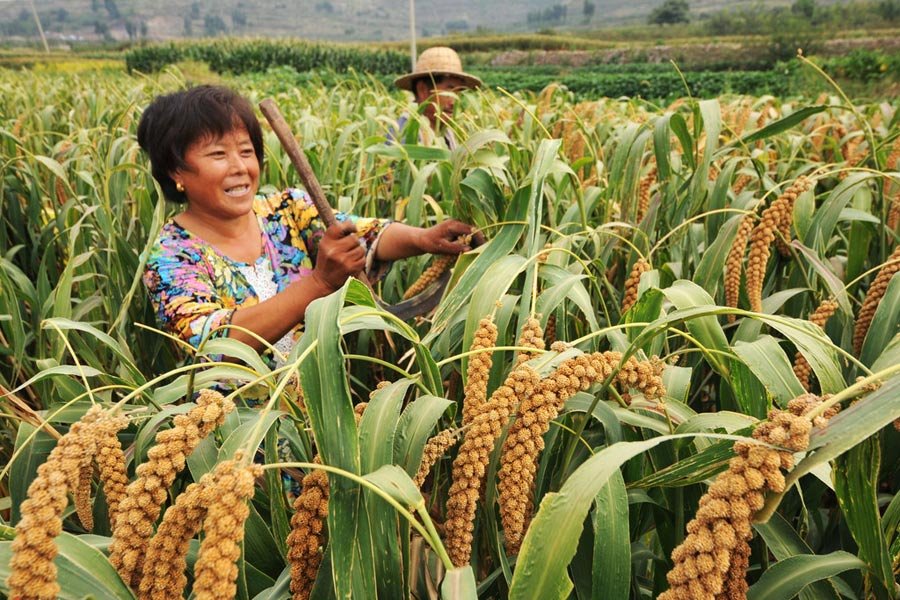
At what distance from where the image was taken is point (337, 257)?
1359 millimetres

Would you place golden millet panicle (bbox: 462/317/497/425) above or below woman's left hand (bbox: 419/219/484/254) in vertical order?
above

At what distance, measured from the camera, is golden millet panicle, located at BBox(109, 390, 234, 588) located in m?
0.50

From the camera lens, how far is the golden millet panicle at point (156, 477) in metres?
0.50

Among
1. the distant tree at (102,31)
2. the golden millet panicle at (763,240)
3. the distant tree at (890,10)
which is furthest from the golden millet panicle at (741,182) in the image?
the distant tree at (102,31)

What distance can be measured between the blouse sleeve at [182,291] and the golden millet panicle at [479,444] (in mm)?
856

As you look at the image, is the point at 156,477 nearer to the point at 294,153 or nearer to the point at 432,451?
the point at 432,451

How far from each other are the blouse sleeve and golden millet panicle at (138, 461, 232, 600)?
0.84 meters

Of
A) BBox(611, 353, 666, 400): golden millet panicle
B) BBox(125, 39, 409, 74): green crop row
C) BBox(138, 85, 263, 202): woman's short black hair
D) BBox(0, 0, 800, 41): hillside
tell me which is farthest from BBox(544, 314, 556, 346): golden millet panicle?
BBox(0, 0, 800, 41): hillside

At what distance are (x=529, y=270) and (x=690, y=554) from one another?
0.60 meters

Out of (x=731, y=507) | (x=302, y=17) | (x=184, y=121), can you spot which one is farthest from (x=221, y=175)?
(x=302, y=17)

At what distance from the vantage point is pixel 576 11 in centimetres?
11819

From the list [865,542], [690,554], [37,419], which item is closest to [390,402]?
[690,554]

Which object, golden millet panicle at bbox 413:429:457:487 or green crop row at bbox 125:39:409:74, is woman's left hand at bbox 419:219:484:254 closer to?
golden millet panicle at bbox 413:429:457:487

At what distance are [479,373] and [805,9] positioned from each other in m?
57.2
